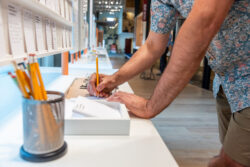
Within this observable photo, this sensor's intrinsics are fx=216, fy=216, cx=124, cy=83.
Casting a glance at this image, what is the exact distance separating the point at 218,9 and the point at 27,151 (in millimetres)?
610

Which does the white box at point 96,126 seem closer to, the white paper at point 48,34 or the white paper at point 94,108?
the white paper at point 94,108

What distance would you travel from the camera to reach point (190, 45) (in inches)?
25.4

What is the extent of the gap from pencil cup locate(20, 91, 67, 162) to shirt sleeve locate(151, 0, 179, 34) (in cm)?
71

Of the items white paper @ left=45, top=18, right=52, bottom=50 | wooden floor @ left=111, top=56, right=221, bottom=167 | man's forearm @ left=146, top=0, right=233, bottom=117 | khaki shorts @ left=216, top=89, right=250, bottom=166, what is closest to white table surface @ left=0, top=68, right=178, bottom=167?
man's forearm @ left=146, top=0, right=233, bottom=117

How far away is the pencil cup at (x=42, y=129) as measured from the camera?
467 millimetres

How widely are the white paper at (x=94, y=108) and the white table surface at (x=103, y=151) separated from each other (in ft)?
0.31

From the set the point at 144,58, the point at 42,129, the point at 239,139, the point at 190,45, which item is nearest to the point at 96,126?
the point at 42,129

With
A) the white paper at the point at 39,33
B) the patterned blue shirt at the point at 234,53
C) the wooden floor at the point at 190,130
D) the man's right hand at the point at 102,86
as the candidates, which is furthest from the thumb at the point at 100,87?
the wooden floor at the point at 190,130

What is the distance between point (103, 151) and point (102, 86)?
0.51m

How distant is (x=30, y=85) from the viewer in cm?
48

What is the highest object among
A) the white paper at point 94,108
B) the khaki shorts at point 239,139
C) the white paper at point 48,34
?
the white paper at point 48,34

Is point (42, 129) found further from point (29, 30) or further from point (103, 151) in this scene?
point (29, 30)

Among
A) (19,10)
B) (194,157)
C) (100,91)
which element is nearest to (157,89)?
(100,91)

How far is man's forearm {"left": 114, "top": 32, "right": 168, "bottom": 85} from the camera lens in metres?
1.14
